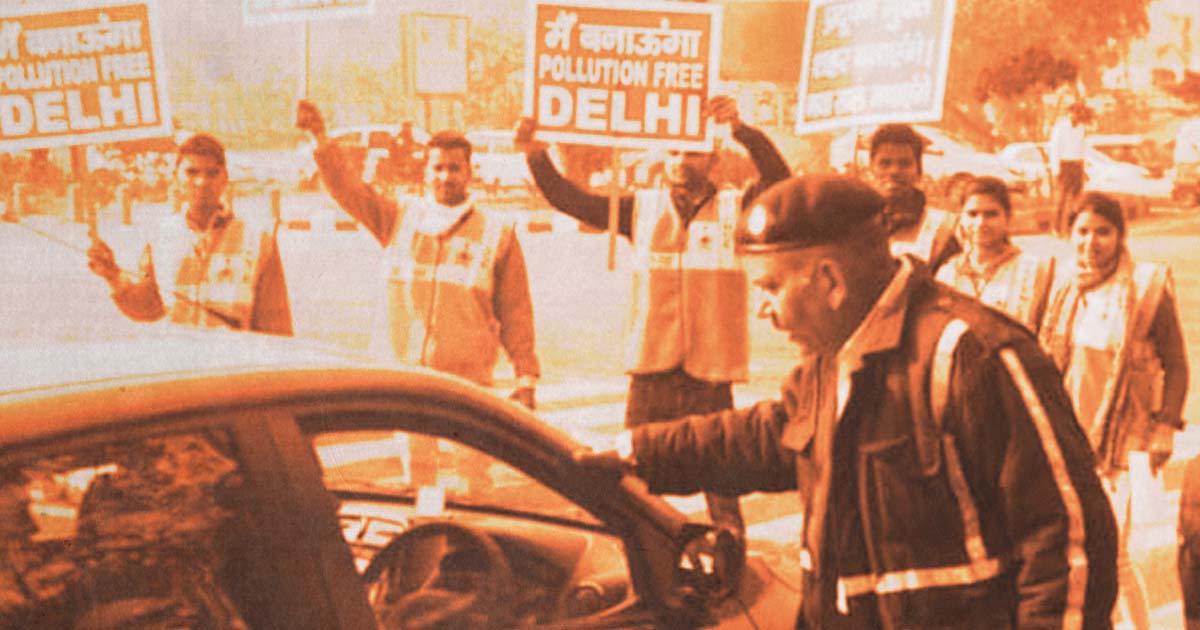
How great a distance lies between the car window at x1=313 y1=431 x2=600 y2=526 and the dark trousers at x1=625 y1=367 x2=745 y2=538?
105cm

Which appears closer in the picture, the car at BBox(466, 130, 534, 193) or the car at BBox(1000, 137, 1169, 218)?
the car at BBox(1000, 137, 1169, 218)

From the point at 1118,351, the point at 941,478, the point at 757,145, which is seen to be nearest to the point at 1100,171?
the point at 1118,351

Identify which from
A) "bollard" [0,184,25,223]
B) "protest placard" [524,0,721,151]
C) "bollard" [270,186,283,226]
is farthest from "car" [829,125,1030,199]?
"bollard" [0,184,25,223]

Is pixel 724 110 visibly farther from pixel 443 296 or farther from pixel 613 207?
pixel 443 296

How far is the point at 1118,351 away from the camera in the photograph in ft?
12.6

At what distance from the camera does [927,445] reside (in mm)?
2762

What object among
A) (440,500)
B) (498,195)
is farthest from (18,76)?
(440,500)

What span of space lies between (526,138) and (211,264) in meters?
1.00

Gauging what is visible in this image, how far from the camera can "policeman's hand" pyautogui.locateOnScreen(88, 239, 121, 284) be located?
4152 millimetres

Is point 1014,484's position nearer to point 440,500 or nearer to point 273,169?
point 440,500

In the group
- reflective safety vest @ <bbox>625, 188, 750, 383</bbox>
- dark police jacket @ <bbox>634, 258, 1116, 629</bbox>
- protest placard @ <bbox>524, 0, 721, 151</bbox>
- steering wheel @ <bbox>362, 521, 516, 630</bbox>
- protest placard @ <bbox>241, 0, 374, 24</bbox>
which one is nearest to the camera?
dark police jacket @ <bbox>634, 258, 1116, 629</bbox>

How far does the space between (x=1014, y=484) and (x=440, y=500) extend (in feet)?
3.86

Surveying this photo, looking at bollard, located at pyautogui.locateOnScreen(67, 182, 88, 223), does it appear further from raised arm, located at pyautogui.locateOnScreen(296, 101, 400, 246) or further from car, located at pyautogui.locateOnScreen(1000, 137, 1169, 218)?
car, located at pyautogui.locateOnScreen(1000, 137, 1169, 218)

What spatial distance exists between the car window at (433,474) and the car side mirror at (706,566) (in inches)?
7.6
